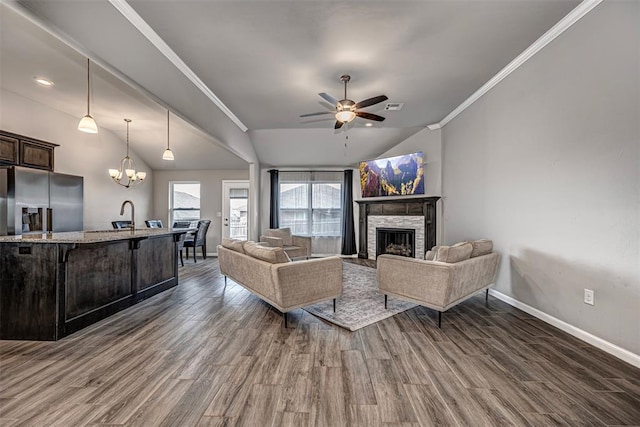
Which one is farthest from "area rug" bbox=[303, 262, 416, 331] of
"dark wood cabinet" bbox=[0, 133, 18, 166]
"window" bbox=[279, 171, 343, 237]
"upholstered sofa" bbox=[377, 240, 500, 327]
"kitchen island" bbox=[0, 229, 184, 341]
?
"dark wood cabinet" bbox=[0, 133, 18, 166]

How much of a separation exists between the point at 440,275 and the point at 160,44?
3682mm

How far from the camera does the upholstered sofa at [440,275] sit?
9.23ft

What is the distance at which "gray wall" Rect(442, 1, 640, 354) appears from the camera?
7.11ft

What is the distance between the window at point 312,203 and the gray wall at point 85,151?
3.74 meters

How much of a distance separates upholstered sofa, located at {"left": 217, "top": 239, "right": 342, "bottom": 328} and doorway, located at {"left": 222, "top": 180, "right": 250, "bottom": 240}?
14.4 feet

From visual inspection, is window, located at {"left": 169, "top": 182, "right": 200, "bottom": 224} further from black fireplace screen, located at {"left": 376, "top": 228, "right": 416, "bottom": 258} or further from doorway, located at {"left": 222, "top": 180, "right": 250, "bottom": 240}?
black fireplace screen, located at {"left": 376, "top": 228, "right": 416, "bottom": 258}

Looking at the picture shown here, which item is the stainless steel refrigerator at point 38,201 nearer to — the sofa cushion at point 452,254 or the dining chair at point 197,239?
the dining chair at point 197,239

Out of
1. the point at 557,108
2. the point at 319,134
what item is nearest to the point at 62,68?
the point at 319,134

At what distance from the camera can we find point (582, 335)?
2514 millimetres

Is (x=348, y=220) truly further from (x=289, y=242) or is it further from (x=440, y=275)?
(x=440, y=275)

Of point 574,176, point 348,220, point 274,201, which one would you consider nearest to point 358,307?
point 574,176

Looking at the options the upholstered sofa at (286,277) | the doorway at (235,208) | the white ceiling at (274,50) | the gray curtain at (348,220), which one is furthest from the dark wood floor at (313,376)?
the doorway at (235,208)

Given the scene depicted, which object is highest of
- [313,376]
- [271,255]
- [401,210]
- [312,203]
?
[312,203]

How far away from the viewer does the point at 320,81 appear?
143 inches
